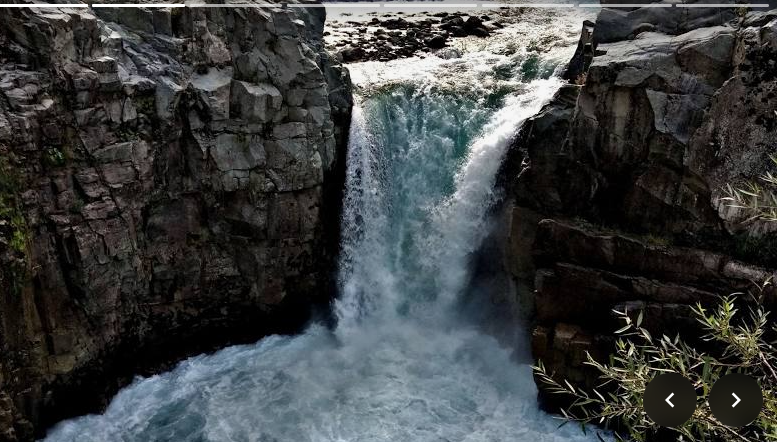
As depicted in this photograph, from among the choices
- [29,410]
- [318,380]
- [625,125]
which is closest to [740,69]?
[625,125]

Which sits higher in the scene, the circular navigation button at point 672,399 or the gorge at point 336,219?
the circular navigation button at point 672,399

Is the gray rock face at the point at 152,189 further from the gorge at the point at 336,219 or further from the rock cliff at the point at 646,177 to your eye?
the rock cliff at the point at 646,177

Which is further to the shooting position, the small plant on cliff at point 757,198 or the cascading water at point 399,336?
the cascading water at point 399,336

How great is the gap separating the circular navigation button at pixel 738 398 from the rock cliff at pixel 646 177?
1159 cm

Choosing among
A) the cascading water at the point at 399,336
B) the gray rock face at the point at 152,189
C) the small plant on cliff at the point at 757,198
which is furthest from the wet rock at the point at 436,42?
the small plant on cliff at the point at 757,198

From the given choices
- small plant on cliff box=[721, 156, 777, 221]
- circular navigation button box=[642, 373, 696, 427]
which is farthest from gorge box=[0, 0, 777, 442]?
circular navigation button box=[642, 373, 696, 427]

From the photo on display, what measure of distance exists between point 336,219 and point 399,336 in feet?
13.9

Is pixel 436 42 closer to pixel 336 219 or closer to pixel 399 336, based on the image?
pixel 336 219

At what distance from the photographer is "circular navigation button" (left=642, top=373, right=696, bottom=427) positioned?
9.76 ft

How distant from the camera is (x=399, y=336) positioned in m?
18.3

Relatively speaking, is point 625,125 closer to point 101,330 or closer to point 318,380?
point 318,380

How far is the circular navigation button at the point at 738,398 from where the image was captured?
298 centimetres

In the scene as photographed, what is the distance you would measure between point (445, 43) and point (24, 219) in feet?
56.9

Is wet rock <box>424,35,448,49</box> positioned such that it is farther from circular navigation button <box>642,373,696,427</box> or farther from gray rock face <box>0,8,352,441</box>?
circular navigation button <box>642,373,696,427</box>
